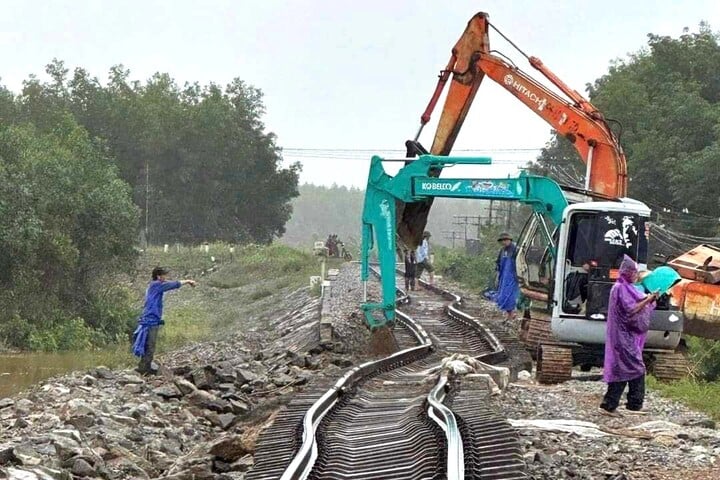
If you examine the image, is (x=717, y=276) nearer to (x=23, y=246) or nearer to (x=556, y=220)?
(x=556, y=220)

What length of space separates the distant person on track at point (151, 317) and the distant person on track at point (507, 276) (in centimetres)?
709

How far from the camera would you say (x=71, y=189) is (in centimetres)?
4169

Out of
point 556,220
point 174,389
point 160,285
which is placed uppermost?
point 556,220

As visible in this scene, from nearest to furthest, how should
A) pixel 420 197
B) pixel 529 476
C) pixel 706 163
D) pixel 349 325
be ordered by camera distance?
1. pixel 529 476
2. pixel 420 197
3. pixel 349 325
4. pixel 706 163

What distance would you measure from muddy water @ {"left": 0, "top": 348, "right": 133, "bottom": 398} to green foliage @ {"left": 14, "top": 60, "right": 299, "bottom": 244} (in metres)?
47.0

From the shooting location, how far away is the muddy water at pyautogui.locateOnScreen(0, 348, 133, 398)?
69.6 feet

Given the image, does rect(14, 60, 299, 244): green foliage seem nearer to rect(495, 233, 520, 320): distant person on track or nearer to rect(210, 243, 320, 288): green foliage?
rect(210, 243, 320, 288): green foliage

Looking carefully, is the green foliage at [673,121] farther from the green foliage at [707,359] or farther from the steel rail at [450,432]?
the steel rail at [450,432]

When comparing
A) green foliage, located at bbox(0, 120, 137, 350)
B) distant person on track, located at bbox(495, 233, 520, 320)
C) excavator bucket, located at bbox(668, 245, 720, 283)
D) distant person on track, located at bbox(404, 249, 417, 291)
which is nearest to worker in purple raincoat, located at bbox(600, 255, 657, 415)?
excavator bucket, located at bbox(668, 245, 720, 283)

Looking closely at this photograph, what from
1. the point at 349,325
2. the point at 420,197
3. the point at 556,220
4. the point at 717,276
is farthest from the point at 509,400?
the point at 349,325

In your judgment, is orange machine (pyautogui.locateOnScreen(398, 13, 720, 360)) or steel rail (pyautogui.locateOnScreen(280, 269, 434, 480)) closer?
steel rail (pyautogui.locateOnScreen(280, 269, 434, 480))

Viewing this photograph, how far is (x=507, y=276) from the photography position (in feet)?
69.9

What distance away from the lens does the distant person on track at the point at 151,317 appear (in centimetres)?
1584

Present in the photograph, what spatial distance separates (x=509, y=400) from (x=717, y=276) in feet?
24.4
